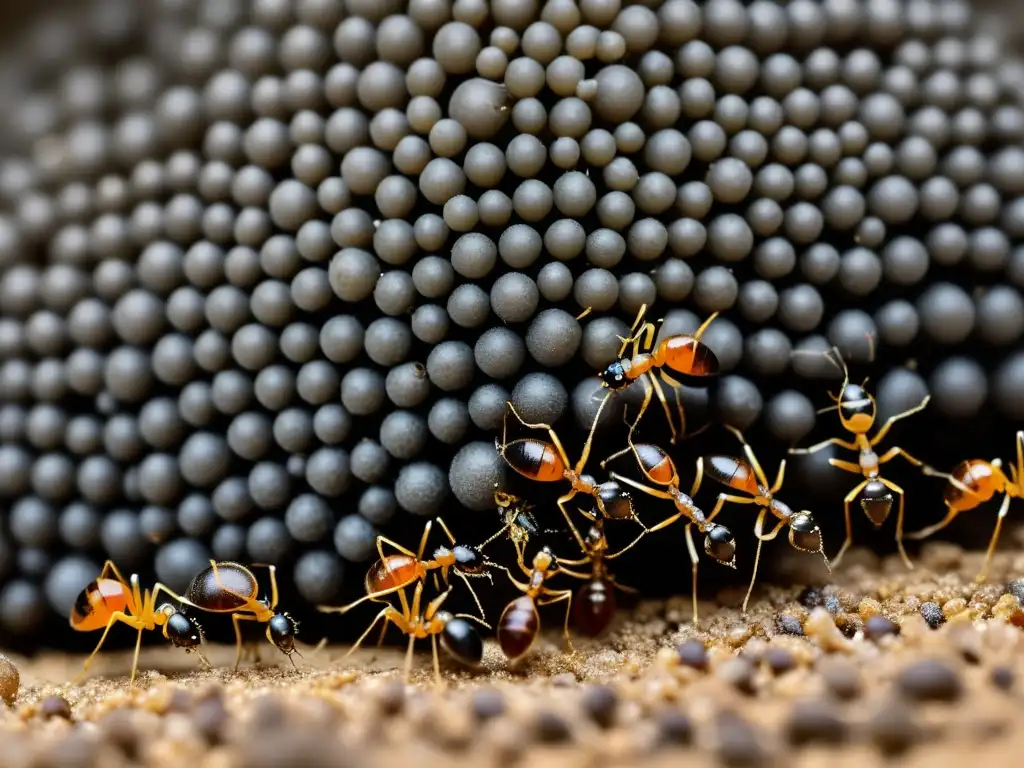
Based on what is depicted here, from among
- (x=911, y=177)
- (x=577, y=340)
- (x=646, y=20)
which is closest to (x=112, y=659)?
(x=577, y=340)

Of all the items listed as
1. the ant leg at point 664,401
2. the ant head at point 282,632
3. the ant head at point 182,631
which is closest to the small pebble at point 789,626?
the ant leg at point 664,401

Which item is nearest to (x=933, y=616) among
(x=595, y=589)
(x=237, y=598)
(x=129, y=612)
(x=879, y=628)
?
(x=879, y=628)

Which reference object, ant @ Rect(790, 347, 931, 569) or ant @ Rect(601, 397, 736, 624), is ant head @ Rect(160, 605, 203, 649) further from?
ant @ Rect(790, 347, 931, 569)

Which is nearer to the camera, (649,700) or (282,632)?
(649,700)

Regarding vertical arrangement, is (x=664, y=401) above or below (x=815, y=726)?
above

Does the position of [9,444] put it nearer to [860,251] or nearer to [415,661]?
[415,661]

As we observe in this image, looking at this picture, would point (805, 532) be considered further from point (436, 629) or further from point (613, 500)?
point (436, 629)

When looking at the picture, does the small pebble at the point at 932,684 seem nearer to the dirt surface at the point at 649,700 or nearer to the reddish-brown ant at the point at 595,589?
the dirt surface at the point at 649,700
